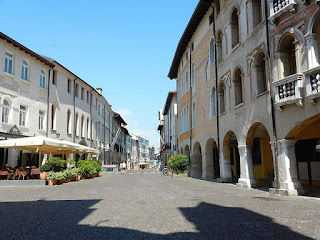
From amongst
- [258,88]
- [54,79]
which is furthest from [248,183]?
[54,79]

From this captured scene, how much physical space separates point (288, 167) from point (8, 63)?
18566 mm

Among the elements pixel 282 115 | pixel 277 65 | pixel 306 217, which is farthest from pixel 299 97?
pixel 306 217

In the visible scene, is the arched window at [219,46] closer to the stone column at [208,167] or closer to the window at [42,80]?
the stone column at [208,167]

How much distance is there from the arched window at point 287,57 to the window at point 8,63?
17.3 m

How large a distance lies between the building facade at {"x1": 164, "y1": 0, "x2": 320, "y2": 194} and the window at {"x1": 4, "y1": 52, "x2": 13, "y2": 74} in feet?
44.2

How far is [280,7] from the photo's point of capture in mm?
11742

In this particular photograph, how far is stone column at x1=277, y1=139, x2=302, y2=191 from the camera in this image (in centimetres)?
1145

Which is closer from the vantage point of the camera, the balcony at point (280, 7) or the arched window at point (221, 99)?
the balcony at point (280, 7)

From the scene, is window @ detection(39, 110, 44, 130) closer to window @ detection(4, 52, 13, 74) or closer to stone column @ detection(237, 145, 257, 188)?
window @ detection(4, 52, 13, 74)

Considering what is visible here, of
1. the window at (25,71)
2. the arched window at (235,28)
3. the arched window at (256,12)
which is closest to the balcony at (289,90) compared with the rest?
the arched window at (256,12)

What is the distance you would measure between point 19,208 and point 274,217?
6973mm

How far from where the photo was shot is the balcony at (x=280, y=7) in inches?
439

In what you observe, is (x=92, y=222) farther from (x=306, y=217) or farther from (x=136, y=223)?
(x=306, y=217)

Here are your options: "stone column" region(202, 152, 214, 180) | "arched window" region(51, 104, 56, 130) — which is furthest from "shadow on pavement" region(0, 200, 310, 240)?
"arched window" region(51, 104, 56, 130)
